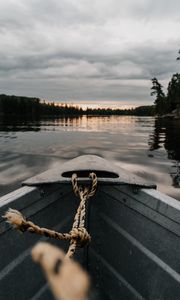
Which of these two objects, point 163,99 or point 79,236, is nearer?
point 79,236

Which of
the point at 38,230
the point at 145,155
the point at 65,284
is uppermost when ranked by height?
the point at 65,284

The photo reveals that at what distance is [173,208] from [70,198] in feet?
4.80

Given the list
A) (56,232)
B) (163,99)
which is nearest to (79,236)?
(56,232)

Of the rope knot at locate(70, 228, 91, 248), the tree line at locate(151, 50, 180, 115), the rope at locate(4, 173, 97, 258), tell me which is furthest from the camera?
the tree line at locate(151, 50, 180, 115)

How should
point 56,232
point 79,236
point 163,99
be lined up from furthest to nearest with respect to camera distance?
point 163,99, point 79,236, point 56,232

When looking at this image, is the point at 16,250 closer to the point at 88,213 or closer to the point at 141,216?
the point at 88,213

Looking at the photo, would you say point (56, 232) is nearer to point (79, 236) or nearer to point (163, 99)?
point (79, 236)

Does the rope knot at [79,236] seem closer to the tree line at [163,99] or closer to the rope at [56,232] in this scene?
the rope at [56,232]

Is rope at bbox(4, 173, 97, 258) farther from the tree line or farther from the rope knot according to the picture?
the tree line

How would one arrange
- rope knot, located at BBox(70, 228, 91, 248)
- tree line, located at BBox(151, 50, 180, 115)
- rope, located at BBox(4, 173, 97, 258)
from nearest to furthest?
1. rope, located at BBox(4, 173, 97, 258)
2. rope knot, located at BBox(70, 228, 91, 248)
3. tree line, located at BBox(151, 50, 180, 115)

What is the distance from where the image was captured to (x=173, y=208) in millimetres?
2803

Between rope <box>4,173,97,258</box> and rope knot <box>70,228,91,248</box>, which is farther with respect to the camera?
rope knot <box>70,228,91,248</box>

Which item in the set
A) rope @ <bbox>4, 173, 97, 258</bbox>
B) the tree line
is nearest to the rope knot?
rope @ <bbox>4, 173, 97, 258</bbox>

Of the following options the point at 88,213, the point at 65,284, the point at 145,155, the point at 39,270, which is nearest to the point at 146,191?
the point at 88,213
